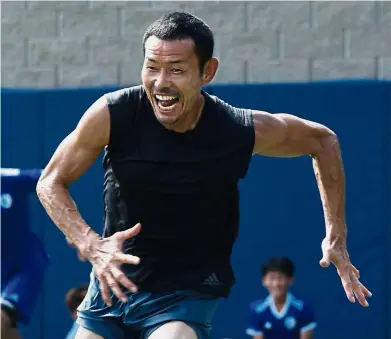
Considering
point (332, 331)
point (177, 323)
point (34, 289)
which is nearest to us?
point (177, 323)

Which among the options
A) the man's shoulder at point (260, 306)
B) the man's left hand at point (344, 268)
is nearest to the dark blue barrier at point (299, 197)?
the man's shoulder at point (260, 306)

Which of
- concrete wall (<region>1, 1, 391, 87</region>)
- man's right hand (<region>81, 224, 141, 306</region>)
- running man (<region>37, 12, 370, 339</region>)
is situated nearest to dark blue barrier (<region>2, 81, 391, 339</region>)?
concrete wall (<region>1, 1, 391, 87</region>)

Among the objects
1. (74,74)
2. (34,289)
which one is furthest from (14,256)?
(74,74)

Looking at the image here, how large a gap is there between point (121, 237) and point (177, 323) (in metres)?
0.47

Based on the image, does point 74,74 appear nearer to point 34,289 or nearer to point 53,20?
point 53,20

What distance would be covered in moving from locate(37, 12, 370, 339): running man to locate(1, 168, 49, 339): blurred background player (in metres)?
2.53

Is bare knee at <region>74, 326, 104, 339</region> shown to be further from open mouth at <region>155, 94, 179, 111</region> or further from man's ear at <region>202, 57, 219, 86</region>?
man's ear at <region>202, 57, 219, 86</region>

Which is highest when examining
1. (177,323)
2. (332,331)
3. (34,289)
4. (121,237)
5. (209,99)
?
(209,99)

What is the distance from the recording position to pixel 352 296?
4562mm

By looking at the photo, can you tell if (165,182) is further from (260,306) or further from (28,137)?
(28,137)

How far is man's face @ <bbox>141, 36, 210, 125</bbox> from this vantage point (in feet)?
14.1

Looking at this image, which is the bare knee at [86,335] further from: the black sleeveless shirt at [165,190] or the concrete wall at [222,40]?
the concrete wall at [222,40]

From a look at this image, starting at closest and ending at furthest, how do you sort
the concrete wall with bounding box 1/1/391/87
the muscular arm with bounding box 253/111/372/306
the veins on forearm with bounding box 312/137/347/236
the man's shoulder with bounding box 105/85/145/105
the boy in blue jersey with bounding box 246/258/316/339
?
the man's shoulder with bounding box 105/85/145/105 → the muscular arm with bounding box 253/111/372/306 → the veins on forearm with bounding box 312/137/347/236 → the boy in blue jersey with bounding box 246/258/316/339 → the concrete wall with bounding box 1/1/391/87

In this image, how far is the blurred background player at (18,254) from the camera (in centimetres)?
702
